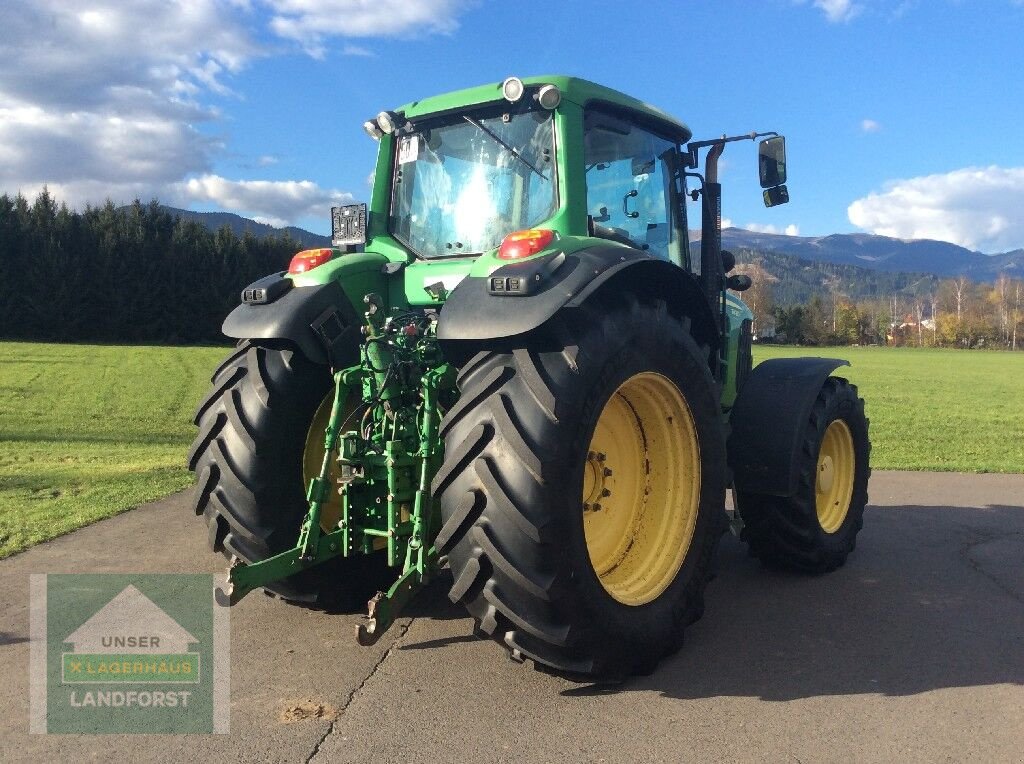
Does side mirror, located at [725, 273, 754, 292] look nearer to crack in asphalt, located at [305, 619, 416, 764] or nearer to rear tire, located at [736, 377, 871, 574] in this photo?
rear tire, located at [736, 377, 871, 574]

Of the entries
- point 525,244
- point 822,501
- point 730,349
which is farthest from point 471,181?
point 822,501

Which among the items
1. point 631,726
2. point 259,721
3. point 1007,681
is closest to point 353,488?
point 259,721

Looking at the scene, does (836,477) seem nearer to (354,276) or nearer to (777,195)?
(777,195)

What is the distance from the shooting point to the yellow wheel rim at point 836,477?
218 inches

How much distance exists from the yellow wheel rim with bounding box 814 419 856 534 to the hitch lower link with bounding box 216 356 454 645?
3.06 meters

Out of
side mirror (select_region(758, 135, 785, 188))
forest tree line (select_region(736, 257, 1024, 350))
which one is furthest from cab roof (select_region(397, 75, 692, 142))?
forest tree line (select_region(736, 257, 1024, 350))

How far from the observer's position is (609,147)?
459cm

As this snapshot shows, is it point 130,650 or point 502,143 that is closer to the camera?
point 130,650

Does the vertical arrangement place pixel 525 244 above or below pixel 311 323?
above

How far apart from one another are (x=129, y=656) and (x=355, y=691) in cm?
110

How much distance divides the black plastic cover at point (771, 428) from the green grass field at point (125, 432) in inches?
184

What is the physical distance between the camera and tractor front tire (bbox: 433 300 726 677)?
10.0 feet

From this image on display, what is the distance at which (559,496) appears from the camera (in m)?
3.07

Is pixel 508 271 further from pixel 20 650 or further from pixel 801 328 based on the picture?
pixel 801 328
